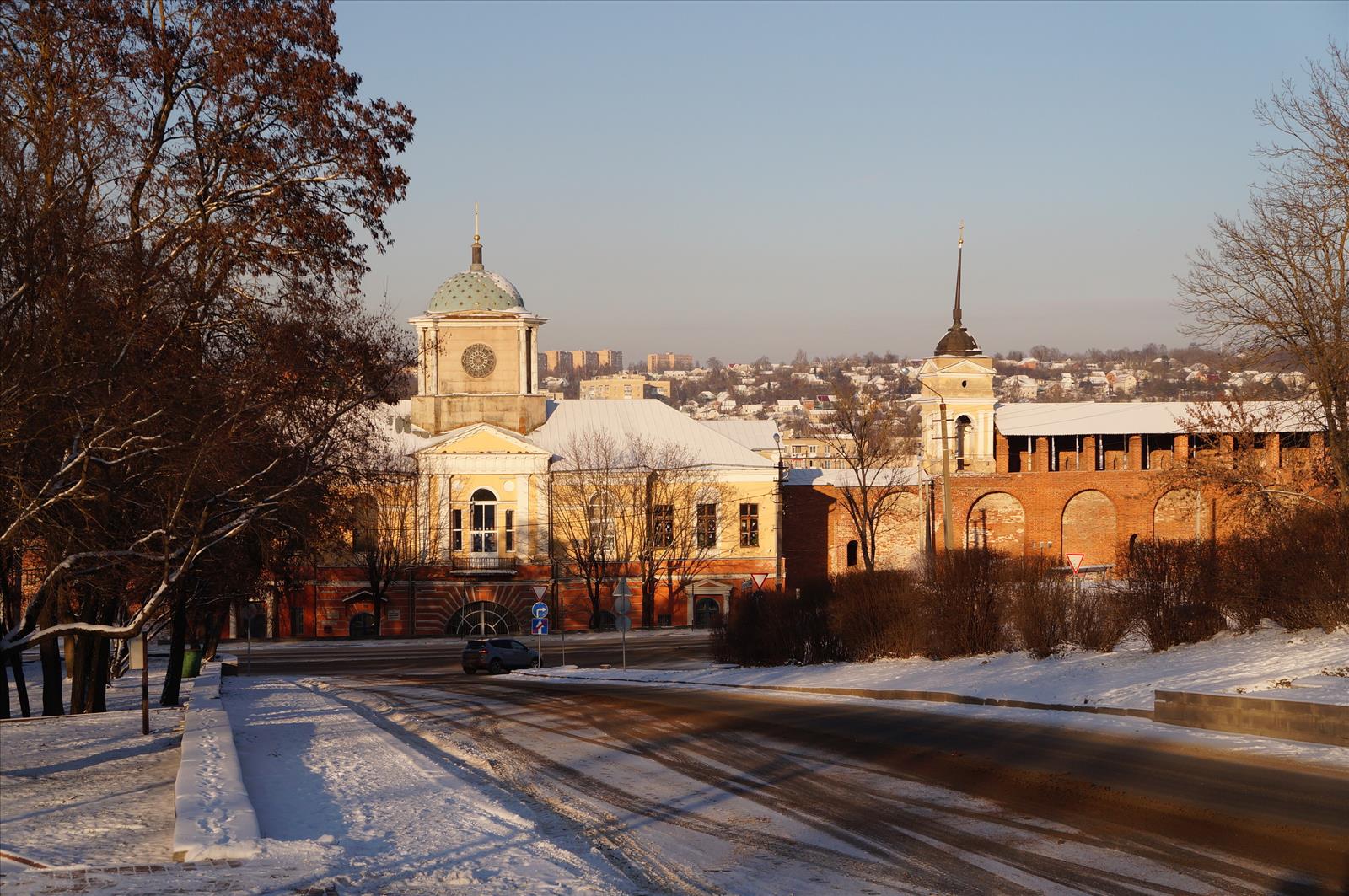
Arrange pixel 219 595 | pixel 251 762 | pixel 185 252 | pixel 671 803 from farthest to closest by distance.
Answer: pixel 219 595 < pixel 185 252 < pixel 251 762 < pixel 671 803

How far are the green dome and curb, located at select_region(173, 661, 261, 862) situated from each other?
52.6m

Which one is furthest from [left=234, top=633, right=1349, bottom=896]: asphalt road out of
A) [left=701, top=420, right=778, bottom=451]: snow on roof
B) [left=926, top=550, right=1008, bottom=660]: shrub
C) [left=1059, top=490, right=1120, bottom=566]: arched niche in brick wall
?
[left=701, top=420, right=778, bottom=451]: snow on roof

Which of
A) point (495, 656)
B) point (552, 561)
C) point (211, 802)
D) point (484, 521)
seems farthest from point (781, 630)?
point (484, 521)

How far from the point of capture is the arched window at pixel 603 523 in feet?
213

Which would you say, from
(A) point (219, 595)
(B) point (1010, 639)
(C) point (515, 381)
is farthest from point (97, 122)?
(C) point (515, 381)

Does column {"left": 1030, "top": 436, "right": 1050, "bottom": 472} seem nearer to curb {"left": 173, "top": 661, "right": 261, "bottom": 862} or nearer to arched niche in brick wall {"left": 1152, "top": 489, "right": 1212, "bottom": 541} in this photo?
arched niche in brick wall {"left": 1152, "top": 489, "right": 1212, "bottom": 541}

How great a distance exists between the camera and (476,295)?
227 ft

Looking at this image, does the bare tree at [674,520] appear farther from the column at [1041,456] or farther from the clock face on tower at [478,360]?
the column at [1041,456]

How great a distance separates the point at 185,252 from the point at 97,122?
8.13 ft

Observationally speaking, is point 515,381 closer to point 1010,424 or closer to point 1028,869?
point 1010,424

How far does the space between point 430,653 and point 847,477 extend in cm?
2810

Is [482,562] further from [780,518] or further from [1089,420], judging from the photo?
[1089,420]

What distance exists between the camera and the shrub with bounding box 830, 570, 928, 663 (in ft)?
99.8

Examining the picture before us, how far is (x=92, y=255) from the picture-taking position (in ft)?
52.8
